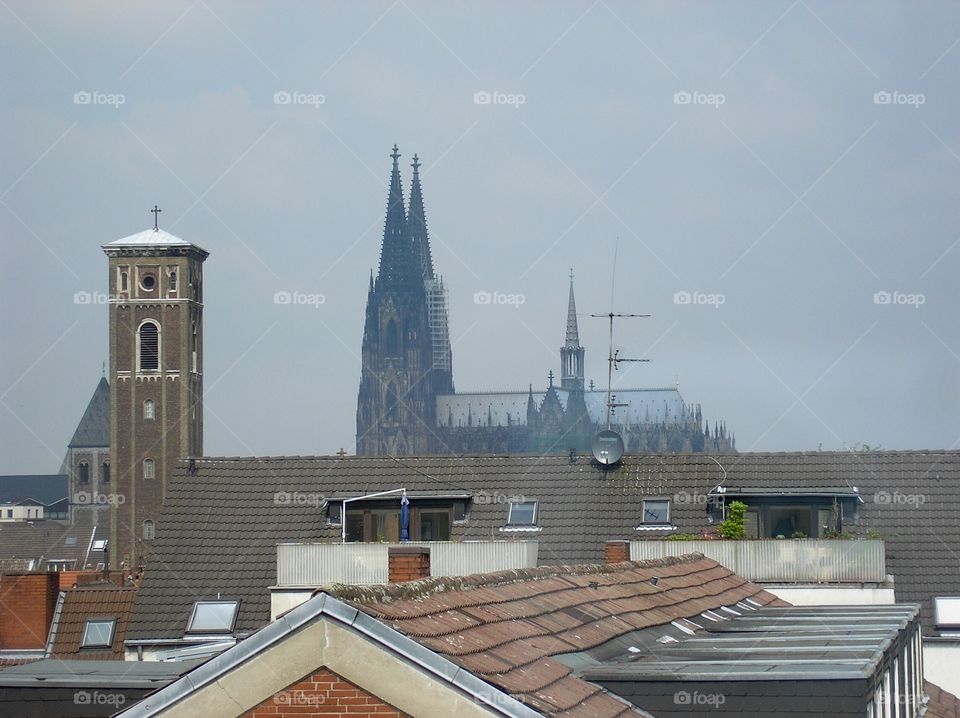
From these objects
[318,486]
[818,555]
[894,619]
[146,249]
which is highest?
[146,249]

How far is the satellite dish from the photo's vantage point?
115 feet

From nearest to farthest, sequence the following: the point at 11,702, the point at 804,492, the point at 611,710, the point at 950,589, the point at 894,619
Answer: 1. the point at 611,710
2. the point at 11,702
3. the point at 894,619
4. the point at 950,589
5. the point at 804,492

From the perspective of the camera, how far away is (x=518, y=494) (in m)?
34.4

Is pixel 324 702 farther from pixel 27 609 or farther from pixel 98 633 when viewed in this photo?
pixel 27 609

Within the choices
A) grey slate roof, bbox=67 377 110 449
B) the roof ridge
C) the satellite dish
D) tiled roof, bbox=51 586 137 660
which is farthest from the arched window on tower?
the roof ridge

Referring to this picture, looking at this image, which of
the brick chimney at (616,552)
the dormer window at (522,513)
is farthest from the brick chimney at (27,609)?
the brick chimney at (616,552)

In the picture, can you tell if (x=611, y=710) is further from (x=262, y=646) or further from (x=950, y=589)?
(x=950, y=589)

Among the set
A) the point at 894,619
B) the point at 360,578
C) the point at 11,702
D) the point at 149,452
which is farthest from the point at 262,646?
the point at 149,452

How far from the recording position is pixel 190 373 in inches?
5246

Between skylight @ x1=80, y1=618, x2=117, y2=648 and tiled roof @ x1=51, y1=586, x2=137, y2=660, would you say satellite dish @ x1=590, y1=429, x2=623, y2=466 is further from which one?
skylight @ x1=80, y1=618, x2=117, y2=648

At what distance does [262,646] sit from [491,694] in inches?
50.3

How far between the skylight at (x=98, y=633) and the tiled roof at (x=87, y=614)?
0.08m

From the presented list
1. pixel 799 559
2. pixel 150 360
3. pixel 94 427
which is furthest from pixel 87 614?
pixel 94 427

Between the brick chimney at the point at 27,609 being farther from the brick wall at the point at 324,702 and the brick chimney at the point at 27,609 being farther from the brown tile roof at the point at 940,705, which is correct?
the brick wall at the point at 324,702
